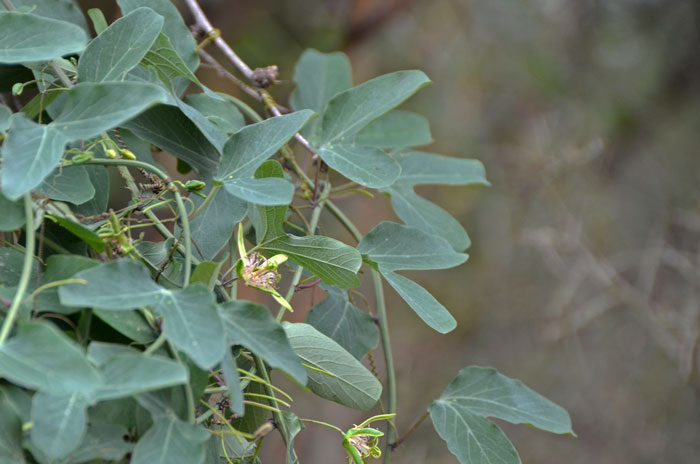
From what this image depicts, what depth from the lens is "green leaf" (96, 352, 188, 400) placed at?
0.83ft

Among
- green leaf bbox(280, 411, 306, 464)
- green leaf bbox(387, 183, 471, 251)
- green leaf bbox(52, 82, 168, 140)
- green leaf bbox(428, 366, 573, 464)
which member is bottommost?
green leaf bbox(428, 366, 573, 464)

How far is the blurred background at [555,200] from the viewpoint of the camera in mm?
1984

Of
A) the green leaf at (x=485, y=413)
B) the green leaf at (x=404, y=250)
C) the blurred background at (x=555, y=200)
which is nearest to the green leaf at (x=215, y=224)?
the green leaf at (x=404, y=250)

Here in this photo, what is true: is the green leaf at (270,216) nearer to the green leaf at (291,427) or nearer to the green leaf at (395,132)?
the green leaf at (291,427)

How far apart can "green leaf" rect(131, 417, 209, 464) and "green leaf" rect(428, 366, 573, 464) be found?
223 millimetres

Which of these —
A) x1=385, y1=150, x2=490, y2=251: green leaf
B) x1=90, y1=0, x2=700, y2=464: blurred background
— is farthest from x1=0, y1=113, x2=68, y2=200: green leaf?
x1=90, y1=0, x2=700, y2=464: blurred background

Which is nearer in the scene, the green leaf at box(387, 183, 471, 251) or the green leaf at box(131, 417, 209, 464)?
the green leaf at box(131, 417, 209, 464)

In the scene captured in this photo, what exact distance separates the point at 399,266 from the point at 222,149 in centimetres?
16

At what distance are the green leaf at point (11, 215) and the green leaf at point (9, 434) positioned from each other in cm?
9

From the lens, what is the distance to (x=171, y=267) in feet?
1.29

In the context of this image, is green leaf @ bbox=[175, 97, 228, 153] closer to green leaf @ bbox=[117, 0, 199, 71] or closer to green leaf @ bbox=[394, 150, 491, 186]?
green leaf @ bbox=[117, 0, 199, 71]

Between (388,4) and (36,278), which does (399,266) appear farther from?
(388,4)

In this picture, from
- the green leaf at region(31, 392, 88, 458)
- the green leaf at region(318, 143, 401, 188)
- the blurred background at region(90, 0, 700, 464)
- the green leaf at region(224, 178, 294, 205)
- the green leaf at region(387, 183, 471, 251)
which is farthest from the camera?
the blurred background at region(90, 0, 700, 464)

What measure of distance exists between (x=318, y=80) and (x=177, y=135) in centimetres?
27
